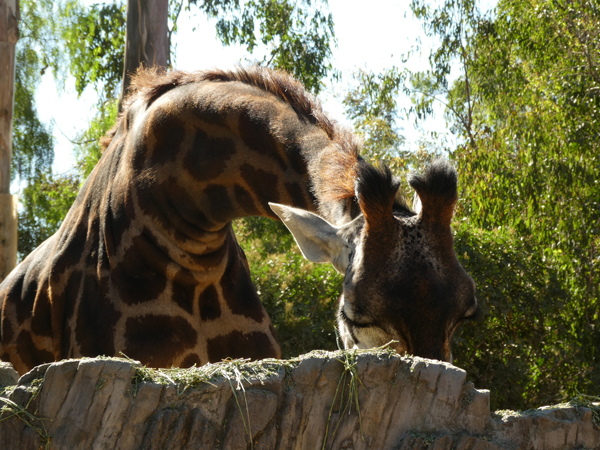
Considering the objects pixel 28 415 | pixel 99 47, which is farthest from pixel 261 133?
pixel 99 47

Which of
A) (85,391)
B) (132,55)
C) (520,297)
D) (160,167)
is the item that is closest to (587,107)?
(520,297)

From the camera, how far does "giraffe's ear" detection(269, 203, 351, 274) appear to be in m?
2.70

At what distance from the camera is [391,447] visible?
5.10 feet

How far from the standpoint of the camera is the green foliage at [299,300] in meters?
6.73

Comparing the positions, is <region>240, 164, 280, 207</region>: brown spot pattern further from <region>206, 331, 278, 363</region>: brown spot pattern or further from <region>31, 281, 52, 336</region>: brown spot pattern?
<region>31, 281, 52, 336</region>: brown spot pattern

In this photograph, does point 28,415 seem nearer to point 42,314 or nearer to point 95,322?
point 95,322

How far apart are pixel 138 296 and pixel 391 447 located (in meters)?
Answer: 2.13

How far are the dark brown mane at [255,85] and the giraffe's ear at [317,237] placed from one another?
52 centimetres

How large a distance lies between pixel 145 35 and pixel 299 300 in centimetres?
353

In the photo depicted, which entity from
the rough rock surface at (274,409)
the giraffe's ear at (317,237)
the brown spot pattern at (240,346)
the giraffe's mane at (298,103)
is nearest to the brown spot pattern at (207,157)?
the giraffe's mane at (298,103)

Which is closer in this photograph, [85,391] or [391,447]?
[85,391]

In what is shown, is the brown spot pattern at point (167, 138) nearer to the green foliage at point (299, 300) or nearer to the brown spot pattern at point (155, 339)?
the brown spot pattern at point (155, 339)

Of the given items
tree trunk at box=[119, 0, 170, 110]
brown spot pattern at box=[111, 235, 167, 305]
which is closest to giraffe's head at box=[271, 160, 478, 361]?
brown spot pattern at box=[111, 235, 167, 305]

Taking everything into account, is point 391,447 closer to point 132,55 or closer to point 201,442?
point 201,442
